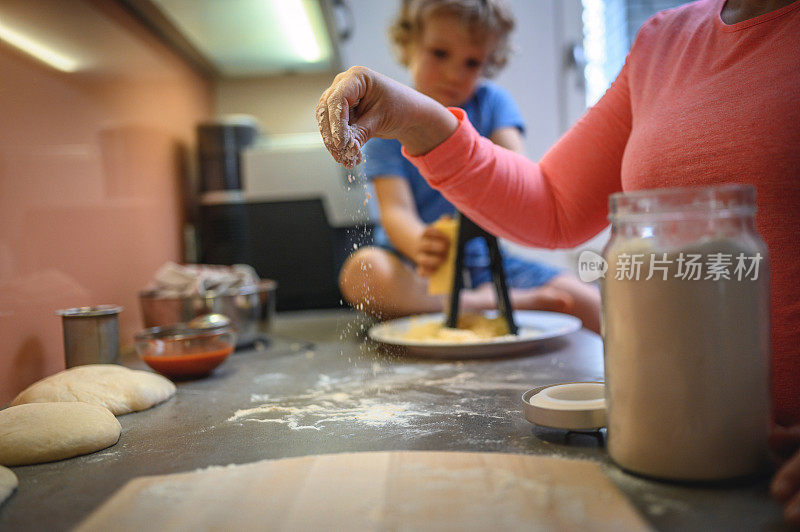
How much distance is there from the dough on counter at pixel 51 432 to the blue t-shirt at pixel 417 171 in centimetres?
107

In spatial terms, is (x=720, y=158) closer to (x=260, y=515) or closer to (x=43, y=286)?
(x=260, y=515)

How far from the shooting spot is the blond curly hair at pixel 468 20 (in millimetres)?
1428

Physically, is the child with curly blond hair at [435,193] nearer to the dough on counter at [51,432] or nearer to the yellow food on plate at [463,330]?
the yellow food on plate at [463,330]

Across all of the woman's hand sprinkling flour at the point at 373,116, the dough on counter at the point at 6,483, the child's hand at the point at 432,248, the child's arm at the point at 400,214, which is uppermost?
the woman's hand sprinkling flour at the point at 373,116

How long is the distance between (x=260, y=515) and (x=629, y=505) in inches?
10.3

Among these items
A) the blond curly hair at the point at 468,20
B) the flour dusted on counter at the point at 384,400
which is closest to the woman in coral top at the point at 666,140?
the flour dusted on counter at the point at 384,400

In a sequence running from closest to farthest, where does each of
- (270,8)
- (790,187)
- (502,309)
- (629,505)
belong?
1. (629,505)
2. (790,187)
3. (502,309)
4. (270,8)

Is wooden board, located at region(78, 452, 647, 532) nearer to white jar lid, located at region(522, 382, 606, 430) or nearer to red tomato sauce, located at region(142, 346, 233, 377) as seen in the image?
white jar lid, located at region(522, 382, 606, 430)

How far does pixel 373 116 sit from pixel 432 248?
0.51 m

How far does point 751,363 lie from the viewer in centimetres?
42

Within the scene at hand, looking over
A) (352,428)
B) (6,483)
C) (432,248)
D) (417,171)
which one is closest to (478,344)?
(432,248)

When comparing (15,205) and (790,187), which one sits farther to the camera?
(15,205)

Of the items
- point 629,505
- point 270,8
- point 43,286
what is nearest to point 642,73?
point 629,505

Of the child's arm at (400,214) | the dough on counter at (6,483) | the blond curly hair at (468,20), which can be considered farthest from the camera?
the child's arm at (400,214)
